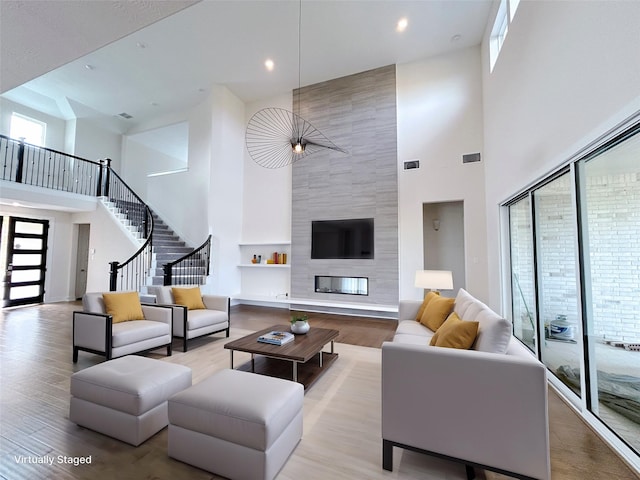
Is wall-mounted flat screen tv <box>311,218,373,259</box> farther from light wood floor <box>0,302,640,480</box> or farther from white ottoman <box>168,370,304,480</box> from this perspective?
white ottoman <box>168,370,304,480</box>

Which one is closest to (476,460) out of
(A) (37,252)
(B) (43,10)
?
(B) (43,10)

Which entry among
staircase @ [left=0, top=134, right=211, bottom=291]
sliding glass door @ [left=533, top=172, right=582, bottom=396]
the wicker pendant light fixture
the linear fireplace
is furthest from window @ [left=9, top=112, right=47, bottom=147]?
sliding glass door @ [left=533, top=172, right=582, bottom=396]

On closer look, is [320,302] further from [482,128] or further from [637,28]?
[637,28]

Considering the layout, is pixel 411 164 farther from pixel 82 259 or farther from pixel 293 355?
pixel 82 259

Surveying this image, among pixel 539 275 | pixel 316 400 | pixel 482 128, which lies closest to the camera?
pixel 316 400

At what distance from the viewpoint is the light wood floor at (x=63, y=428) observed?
172 centimetres

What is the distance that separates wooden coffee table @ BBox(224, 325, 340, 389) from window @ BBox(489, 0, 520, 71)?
5.01m

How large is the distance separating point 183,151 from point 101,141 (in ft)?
7.74

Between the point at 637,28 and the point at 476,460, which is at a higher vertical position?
the point at 637,28

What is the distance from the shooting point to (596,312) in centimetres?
232

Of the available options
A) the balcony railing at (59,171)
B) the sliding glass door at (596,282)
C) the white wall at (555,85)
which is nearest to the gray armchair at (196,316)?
the sliding glass door at (596,282)

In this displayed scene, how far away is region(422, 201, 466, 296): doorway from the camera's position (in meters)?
6.43

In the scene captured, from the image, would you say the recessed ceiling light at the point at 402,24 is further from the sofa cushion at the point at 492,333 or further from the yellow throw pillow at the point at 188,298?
the yellow throw pillow at the point at 188,298

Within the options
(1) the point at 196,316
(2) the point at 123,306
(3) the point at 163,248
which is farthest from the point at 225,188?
(2) the point at 123,306
